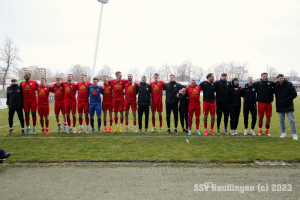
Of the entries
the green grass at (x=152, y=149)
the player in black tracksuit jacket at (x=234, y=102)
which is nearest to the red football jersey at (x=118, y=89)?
the green grass at (x=152, y=149)

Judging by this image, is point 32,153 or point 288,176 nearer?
point 288,176

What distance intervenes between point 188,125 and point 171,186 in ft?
16.2

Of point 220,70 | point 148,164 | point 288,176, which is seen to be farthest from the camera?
point 220,70

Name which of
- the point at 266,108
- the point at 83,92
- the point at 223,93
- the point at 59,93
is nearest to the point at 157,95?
the point at 223,93

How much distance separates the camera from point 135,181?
3906 millimetres

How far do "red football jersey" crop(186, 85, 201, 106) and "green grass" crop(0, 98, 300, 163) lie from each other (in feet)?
4.79

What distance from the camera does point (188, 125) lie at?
8.41 meters

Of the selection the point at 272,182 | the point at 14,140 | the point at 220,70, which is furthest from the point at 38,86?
the point at 220,70

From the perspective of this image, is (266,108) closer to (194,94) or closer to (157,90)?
(194,94)

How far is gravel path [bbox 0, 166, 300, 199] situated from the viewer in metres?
3.38

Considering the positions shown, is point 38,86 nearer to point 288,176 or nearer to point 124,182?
point 124,182

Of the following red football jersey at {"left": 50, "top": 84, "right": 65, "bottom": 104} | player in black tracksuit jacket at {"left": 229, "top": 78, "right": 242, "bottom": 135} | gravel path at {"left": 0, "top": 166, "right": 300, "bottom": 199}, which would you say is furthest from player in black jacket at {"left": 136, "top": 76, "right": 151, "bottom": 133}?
gravel path at {"left": 0, "top": 166, "right": 300, "bottom": 199}

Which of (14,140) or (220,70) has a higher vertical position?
(220,70)

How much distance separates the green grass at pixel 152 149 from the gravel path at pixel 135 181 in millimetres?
532
